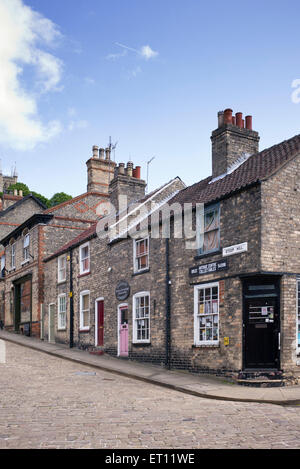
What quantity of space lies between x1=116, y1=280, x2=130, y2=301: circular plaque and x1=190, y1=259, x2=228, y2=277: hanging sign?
14.9 ft

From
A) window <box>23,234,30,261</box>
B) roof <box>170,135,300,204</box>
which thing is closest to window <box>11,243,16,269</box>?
window <box>23,234,30,261</box>

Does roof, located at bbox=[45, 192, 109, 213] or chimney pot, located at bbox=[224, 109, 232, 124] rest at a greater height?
chimney pot, located at bbox=[224, 109, 232, 124]

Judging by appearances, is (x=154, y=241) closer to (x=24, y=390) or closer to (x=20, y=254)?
(x=24, y=390)

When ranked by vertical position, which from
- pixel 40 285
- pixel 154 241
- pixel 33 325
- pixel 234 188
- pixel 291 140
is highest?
pixel 291 140

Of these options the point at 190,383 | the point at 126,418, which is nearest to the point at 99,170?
the point at 190,383

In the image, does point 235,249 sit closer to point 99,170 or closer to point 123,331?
point 123,331

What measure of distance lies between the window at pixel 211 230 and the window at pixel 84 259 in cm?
941

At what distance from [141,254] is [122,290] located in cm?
201

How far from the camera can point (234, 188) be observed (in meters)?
15.0

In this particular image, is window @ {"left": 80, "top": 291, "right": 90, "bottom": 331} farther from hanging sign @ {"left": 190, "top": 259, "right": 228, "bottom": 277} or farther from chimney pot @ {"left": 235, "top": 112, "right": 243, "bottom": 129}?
chimney pot @ {"left": 235, "top": 112, "right": 243, "bottom": 129}

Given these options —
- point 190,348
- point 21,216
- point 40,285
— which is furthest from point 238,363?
point 21,216

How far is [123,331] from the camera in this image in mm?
20703

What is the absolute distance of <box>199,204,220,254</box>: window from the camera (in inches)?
617

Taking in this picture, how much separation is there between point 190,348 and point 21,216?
27703 mm
